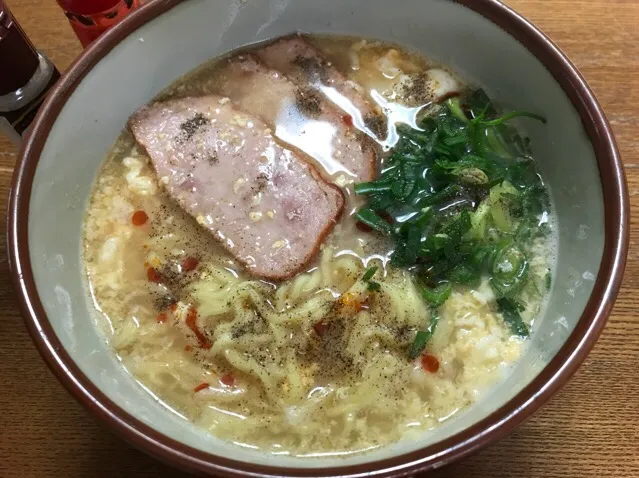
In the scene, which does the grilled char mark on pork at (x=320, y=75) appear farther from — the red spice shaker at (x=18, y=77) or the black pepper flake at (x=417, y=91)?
the red spice shaker at (x=18, y=77)

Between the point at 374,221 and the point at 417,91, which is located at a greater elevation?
the point at 417,91

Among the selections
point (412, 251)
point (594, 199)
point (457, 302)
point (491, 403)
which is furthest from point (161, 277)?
point (594, 199)

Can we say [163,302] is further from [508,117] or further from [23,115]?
[508,117]

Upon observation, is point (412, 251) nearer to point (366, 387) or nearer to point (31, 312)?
point (366, 387)

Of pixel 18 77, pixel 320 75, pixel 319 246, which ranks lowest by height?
pixel 319 246

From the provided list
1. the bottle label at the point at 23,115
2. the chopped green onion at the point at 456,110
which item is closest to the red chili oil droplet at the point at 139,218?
the bottle label at the point at 23,115

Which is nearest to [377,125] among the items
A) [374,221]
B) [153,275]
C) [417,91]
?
[417,91]

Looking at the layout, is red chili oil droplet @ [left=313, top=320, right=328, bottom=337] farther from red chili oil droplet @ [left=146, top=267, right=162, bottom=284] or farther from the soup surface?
red chili oil droplet @ [left=146, top=267, right=162, bottom=284]
